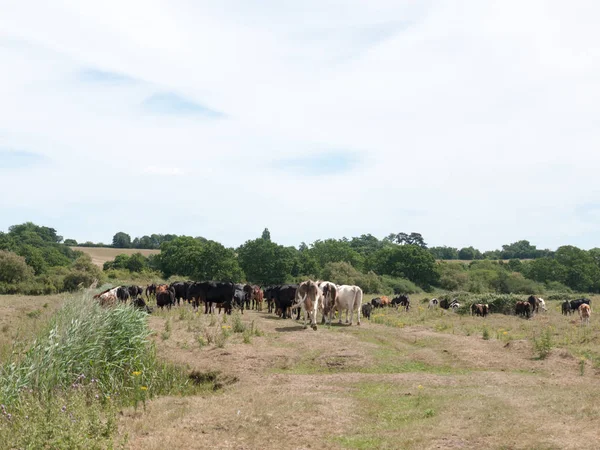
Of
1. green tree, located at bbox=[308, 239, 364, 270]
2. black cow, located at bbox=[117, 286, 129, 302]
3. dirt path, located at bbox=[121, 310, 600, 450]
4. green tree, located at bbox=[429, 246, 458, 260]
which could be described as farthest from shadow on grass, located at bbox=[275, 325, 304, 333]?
green tree, located at bbox=[429, 246, 458, 260]

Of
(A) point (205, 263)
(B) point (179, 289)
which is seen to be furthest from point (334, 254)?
(B) point (179, 289)

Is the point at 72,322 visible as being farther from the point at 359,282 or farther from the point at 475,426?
the point at 359,282

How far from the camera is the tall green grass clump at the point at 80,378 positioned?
32.3ft

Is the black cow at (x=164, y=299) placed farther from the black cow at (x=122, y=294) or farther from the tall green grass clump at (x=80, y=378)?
the tall green grass clump at (x=80, y=378)

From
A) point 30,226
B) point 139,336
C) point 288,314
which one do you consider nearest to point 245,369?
point 139,336

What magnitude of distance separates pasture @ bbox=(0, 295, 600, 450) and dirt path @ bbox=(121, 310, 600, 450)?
36mm

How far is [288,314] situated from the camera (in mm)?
32125

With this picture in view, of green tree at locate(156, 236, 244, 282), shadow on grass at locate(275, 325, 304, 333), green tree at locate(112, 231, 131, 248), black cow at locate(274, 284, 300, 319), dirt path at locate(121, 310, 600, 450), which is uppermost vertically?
green tree at locate(112, 231, 131, 248)

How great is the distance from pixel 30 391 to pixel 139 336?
4776 mm

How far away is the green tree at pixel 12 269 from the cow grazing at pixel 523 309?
51.1 metres

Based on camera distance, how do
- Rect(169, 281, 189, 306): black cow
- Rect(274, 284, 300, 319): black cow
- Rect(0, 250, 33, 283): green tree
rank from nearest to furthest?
Rect(274, 284, 300, 319): black cow, Rect(169, 281, 189, 306): black cow, Rect(0, 250, 33, 283): green tree

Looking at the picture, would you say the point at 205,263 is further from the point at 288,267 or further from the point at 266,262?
the point at 288,267

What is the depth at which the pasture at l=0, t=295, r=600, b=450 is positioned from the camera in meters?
10.5

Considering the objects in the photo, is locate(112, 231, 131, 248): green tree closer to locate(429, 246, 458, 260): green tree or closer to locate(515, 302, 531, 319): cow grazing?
locate(429, 246, 458, 260): green tree
